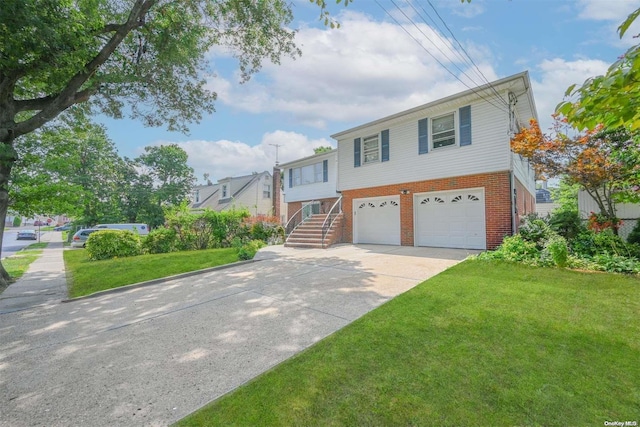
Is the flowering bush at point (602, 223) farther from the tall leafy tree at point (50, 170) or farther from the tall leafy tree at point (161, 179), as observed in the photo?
the tall leafy tree at point (161, 179)

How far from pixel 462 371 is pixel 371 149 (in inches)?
435

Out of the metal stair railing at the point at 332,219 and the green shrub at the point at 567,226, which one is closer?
the green shrub at the point at 567,226

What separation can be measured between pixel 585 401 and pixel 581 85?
223 cm

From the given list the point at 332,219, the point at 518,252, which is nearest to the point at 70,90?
the point at 332,219

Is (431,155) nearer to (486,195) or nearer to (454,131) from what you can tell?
(454,131)

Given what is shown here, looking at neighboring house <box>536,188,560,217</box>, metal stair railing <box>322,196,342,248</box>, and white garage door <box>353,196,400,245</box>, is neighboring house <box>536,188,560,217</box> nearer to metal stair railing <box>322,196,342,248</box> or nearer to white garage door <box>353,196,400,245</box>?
white garage door <box>353,196,400,245</box>

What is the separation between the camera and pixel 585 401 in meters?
2.03

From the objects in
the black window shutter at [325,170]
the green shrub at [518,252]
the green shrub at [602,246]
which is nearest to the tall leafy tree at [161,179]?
the black window shutter at [325,170]

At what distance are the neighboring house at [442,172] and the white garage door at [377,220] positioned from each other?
0.14ft

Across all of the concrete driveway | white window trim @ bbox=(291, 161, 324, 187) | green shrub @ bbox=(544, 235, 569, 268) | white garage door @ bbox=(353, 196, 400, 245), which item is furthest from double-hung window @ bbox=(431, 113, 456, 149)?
white window trim @ bbox=(291, 161, 324, 187)

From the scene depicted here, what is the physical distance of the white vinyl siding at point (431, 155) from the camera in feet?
29.5

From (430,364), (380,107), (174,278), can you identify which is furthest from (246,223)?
(430,364)

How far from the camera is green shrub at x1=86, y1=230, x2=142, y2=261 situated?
36.3ft

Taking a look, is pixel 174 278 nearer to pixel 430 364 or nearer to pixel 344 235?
pixel 430 364
